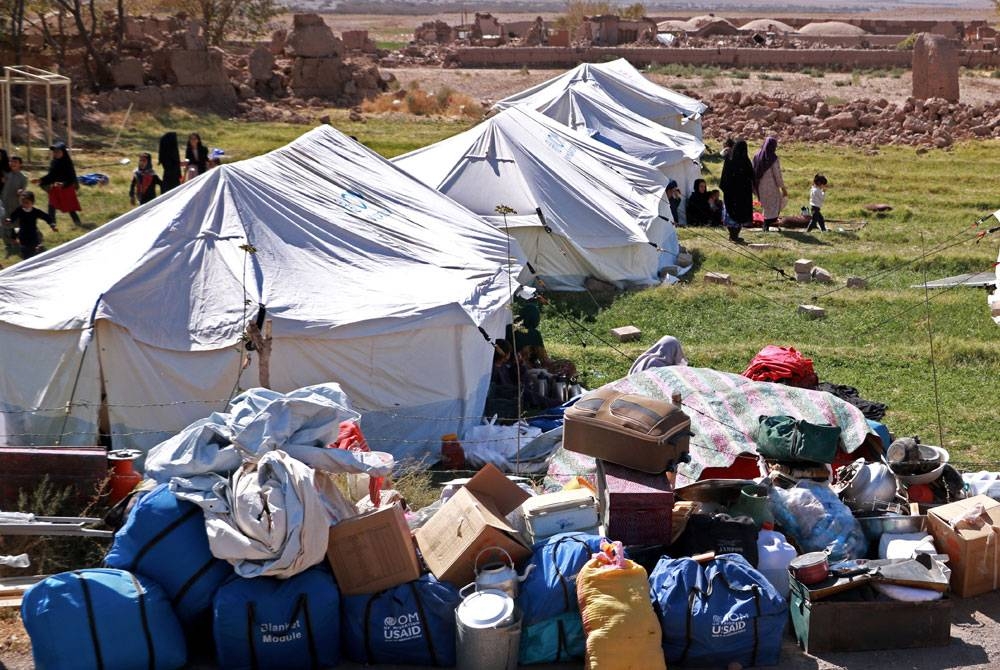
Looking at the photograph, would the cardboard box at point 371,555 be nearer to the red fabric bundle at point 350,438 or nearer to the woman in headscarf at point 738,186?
the red fabric bundle at point 350,438

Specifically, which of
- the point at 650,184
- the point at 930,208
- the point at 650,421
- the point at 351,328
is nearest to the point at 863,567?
the point at 650,421

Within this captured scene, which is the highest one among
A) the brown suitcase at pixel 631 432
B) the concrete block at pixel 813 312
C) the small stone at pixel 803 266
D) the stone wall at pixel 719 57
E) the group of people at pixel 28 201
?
the stone wall at pixel 719 57

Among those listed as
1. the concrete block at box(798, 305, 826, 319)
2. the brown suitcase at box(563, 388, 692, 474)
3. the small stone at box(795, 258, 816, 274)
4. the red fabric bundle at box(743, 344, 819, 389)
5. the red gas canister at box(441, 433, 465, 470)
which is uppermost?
the brown suitcase at box(563, 388, 692, 474)

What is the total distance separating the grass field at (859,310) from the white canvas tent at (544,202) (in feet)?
1.81

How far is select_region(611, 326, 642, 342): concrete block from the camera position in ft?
40.5

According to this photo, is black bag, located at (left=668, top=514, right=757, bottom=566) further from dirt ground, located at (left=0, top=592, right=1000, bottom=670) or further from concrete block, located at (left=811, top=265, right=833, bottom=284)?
concrete block, located at (left=811, top=265, right=833, bottom=284)

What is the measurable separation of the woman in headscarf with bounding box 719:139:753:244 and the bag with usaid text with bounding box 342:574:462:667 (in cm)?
1254

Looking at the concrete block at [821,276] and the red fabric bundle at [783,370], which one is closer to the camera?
the red fabric bundle at [783,370]

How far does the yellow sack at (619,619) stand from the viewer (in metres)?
5.69

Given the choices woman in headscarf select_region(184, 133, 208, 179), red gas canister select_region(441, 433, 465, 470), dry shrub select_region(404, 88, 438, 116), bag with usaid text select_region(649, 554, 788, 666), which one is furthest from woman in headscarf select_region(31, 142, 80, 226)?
dry shrub select_region(404, 88, 438, 116)

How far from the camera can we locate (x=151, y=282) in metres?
8.87

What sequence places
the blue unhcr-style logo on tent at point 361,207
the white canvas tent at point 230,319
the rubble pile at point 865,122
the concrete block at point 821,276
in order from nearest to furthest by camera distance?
1. the white canvas tent at point 230,319
2. the blue unhcr-style logo on tent at point 361,207
3. the concrete block at point 821,276
4. the rubble pile at point 865,122

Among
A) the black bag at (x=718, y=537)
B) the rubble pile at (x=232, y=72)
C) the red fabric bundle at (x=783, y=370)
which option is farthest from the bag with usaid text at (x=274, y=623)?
the rubble pile at (x=232, y=72)

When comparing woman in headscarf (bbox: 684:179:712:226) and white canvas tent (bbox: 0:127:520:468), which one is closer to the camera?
white canvas tent (bbox: 0:127:520:468)
